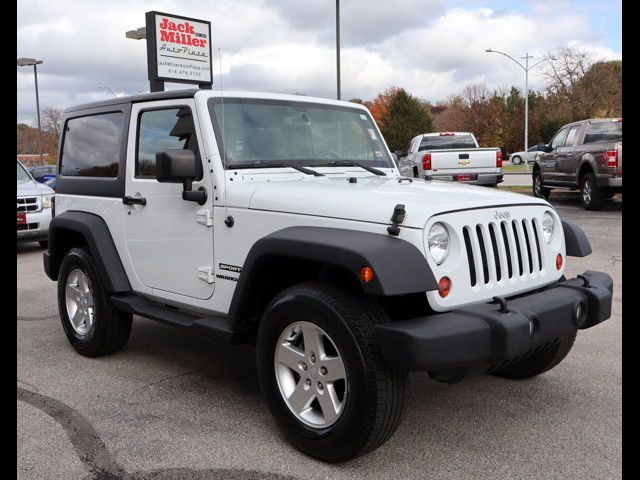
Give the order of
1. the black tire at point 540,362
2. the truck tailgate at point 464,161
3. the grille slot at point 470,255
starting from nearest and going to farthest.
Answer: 1. the grille slot at point 470,255
2. the black tire at point 540,362
3. the truck tailgate at point 464,161

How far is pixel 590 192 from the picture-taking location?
47.2 ft

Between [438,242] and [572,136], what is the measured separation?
1377 cm

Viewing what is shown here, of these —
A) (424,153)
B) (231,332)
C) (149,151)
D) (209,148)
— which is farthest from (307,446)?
(424,153)

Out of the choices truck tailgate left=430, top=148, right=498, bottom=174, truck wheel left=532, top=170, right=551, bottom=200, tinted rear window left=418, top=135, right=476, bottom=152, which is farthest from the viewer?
tinted rear window left=418, top=135, right=476, bottom=152

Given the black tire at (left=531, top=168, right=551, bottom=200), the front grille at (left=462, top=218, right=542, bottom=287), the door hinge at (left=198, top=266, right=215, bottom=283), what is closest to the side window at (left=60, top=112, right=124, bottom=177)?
the door hinge at (left=198, top=266, right=215, bottom=283)

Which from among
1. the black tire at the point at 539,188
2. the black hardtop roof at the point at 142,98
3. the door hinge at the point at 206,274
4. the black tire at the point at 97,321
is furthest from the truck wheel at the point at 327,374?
the black tire at the point at 539,188

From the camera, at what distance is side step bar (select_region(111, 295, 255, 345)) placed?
12.5 feet

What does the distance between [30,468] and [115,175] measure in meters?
2.28

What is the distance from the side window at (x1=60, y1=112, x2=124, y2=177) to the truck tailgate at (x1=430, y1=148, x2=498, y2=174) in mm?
11191

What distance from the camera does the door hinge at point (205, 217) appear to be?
4.00m

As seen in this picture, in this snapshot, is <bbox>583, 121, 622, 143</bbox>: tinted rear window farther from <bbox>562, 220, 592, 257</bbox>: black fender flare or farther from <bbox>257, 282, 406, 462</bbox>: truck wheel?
<bbox>257, 282, 406, 462</bbox>: truck wheel

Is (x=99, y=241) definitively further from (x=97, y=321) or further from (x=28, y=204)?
(x=28, y=204)

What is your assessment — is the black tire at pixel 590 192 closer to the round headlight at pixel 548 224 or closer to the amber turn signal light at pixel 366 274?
the round headlight at pixel 548 224

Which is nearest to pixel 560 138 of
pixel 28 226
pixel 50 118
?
pixel 28 226
